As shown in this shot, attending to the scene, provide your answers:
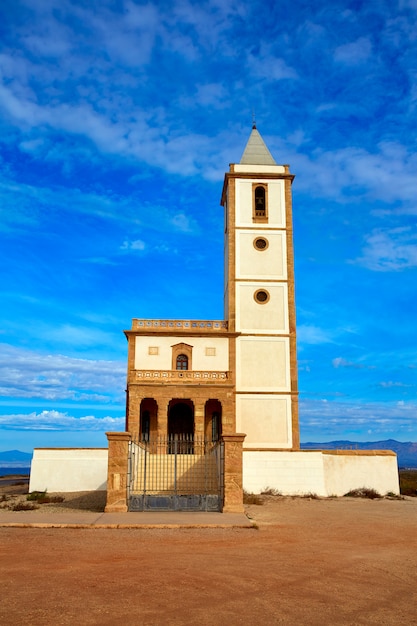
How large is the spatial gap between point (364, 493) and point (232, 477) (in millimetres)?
10644

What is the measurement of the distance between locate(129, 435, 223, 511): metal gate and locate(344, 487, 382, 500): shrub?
6342 mm

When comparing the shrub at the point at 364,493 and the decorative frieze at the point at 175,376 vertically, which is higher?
the decorative frieze at the point at 175,376

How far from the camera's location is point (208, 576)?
25.8 ft

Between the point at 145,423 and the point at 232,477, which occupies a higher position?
the point at 145,423

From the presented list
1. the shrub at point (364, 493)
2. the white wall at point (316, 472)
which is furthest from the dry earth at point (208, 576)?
the shrub at point (364, 493)

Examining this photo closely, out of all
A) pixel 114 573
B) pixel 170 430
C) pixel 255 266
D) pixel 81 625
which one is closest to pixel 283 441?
Answer: pixel 170 430

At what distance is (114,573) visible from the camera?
314 inches

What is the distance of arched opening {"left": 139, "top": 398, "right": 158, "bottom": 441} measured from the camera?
103ft

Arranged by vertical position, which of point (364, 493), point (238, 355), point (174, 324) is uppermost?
point (174, 324)

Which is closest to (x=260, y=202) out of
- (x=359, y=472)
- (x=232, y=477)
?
(x=359, y=472)

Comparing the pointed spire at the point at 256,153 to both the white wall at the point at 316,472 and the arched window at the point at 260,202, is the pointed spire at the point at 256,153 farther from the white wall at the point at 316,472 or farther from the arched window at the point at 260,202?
the white wall at the point at 316,472

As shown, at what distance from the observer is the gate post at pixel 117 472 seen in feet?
51.8

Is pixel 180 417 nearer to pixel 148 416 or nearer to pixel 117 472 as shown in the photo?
pixel 148 416

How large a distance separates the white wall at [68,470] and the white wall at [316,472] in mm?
6771
